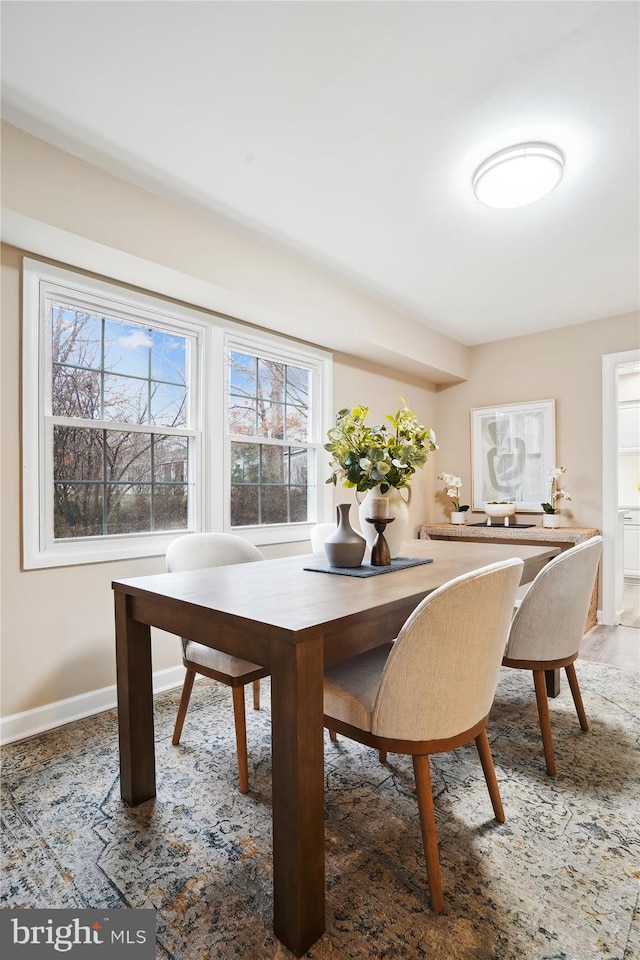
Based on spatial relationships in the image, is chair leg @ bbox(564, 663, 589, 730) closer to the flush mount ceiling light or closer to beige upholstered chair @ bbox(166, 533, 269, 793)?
beige upholstered chair @ bbox(166, 533, 269, 793)

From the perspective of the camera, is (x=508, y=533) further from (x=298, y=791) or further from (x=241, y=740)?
(x=298, y=791)

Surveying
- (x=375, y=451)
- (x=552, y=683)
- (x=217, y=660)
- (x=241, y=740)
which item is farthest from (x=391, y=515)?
(x=552, y=683)

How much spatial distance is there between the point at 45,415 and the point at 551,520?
380cm

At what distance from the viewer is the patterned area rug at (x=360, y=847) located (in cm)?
122

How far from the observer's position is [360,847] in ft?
4.98

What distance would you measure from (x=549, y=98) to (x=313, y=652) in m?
2.07

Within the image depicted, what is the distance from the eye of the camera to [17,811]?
1717mm

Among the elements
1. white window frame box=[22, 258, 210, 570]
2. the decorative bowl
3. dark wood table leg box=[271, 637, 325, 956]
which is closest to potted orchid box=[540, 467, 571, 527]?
the decorative bowl

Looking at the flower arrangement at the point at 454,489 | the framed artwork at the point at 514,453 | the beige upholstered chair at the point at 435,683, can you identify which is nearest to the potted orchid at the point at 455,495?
the flower arrangement at the point at 454,489

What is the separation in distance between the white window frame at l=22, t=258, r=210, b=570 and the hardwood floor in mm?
2831

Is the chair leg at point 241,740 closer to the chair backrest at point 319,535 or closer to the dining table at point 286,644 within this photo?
the dining table at point 286,644

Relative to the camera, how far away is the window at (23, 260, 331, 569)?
2.39m

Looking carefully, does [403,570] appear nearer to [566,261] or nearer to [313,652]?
[313,652]

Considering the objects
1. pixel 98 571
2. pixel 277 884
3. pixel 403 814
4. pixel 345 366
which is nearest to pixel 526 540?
pixel 345 366
